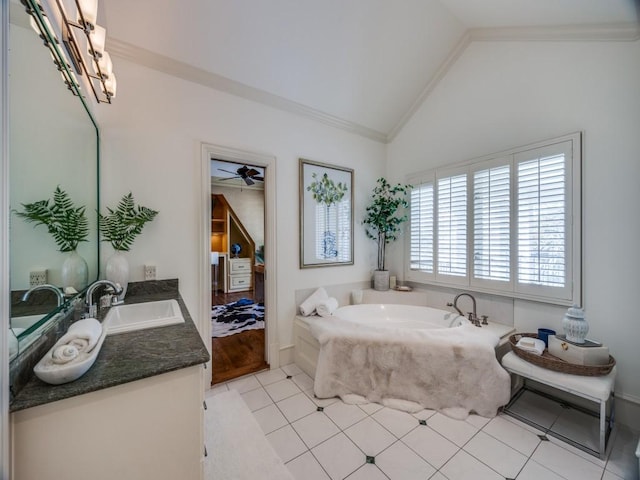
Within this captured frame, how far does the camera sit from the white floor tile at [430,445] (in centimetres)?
161

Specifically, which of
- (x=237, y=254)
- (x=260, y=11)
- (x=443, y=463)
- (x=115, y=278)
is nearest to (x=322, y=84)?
(x=260, y=11)

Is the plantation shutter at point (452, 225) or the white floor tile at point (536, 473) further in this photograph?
the plantation shutter at point (452, 225)

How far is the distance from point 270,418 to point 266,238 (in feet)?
5.44

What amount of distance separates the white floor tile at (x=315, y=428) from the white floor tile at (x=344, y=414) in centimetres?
5

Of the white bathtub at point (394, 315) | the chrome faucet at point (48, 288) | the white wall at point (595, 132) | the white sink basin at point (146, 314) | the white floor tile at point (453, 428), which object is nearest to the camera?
the chrome faucet at point (48, 288)

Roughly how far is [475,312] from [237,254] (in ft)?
18.2

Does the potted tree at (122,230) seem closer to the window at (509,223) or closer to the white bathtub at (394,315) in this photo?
the white bathtub at (394,315)

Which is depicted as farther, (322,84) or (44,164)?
(322,84)

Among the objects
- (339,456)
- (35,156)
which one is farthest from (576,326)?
(35,156)

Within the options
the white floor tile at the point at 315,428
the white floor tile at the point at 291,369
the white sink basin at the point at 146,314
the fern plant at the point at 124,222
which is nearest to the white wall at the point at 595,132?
the white floor tile at the point at 315,428

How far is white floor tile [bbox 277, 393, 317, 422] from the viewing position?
79.4 inches

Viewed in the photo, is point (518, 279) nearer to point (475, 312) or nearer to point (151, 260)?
point (475, 312)

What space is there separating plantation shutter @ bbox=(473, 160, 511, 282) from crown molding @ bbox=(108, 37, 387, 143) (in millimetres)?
1730

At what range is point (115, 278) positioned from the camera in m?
1.88
